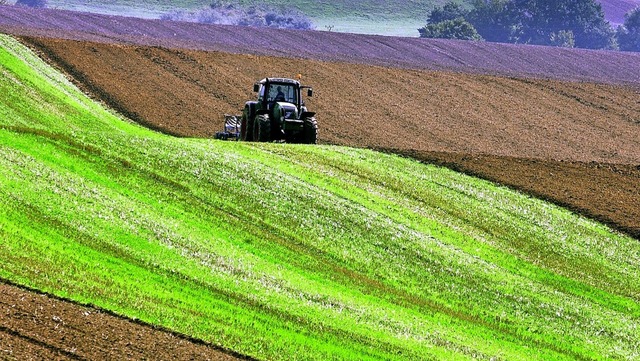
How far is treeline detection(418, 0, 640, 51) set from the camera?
137 m

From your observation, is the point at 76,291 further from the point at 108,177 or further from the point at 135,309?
the point at 108,177

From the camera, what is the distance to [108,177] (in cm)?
3030

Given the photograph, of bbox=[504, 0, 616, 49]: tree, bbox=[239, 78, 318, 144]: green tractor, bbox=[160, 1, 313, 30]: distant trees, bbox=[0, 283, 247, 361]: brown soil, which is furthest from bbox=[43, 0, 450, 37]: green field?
bbox=[0, 283, 247, 361]: brown soil

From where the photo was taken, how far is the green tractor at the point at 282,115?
4325 centimetres

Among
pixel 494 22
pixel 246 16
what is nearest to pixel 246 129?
pixel 246 16

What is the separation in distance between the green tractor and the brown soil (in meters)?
25.2

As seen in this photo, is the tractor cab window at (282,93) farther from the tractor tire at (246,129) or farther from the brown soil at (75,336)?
the brown soil at (75,336)

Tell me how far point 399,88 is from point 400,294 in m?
42.5

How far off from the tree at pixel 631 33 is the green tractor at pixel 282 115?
4310 inches

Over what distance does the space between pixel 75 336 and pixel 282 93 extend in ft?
92.1

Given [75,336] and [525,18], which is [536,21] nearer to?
[525,18]

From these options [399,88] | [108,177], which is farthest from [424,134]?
[108,177]

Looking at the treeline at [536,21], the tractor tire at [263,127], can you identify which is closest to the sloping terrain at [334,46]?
the tractor tire at [263,127]

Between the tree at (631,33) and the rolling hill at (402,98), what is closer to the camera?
the rolling hill at (402,98)
